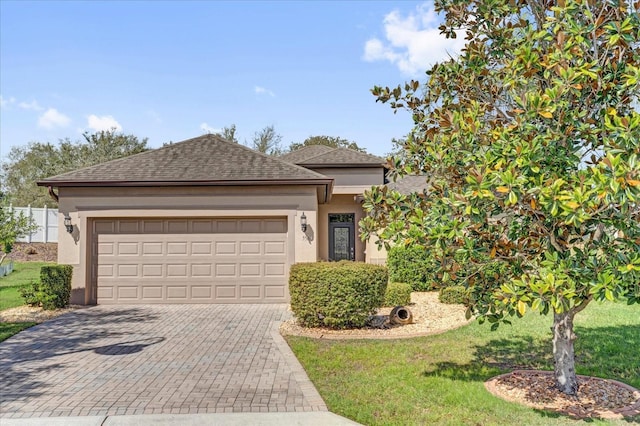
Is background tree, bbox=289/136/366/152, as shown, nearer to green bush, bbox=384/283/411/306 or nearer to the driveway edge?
green bush, bbox=384/283/411/306

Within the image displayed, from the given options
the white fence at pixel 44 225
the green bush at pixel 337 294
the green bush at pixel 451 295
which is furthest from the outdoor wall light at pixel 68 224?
the white fence at pixel 44 225

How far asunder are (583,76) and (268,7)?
9.53 m

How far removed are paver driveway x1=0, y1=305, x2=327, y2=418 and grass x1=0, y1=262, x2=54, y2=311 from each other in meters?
3.20

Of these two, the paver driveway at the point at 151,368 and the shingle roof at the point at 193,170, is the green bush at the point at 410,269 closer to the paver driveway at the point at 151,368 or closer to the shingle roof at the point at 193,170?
the shingle roof at the point at 193,170

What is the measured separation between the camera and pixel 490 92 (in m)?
5.75

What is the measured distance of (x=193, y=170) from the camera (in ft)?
41.6

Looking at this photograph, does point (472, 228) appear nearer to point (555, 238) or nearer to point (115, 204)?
point (555, 238)

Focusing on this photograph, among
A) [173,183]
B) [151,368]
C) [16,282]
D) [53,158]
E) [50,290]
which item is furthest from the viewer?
[53,158]

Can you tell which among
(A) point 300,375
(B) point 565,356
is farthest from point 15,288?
(B) point 565,356

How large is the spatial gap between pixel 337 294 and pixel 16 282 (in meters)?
14.1

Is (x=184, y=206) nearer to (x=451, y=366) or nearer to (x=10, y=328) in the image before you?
(x=10, y=328)

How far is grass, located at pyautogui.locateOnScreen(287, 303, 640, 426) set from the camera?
4.70 meters

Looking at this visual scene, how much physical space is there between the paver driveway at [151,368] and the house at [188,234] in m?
1.93

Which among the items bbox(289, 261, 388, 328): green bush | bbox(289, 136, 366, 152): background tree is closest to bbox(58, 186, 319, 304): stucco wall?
bbox(289, 261, 388, 328): green bush
